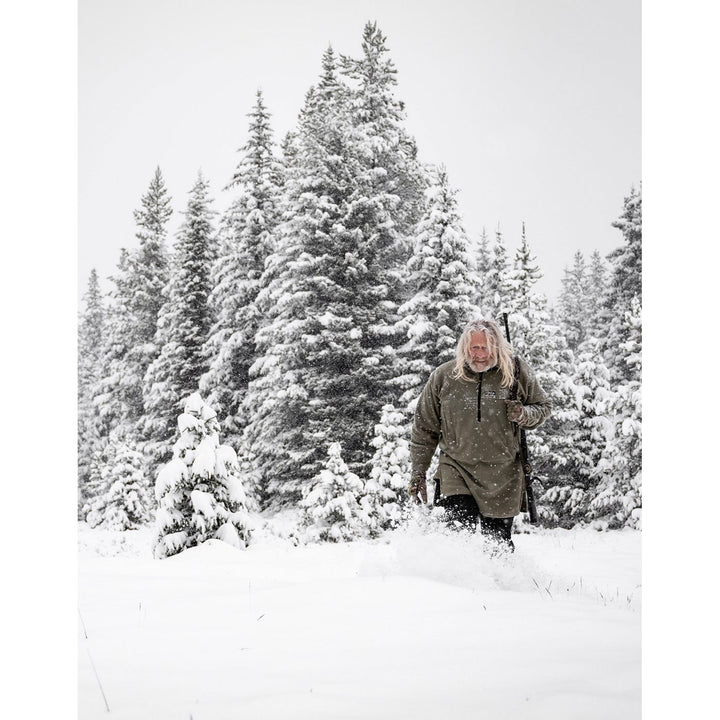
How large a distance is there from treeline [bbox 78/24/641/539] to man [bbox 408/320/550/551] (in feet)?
25.0

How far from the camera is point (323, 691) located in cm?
217

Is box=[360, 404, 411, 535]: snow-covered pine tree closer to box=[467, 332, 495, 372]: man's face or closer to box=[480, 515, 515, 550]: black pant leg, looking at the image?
box=[480, 515, 515, 550]: black pant leg

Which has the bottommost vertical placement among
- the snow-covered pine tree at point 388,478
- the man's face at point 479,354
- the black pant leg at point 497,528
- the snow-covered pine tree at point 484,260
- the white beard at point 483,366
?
the snow-covered pine tree at point 388,478

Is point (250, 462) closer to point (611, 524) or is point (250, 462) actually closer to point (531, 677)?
point (611, 524)

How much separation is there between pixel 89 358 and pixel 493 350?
36.0 meters

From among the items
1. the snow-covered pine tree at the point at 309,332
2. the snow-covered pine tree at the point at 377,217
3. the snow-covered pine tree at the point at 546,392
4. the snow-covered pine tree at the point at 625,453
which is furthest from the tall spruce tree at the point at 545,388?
the snow-covered pine tree at the point at 309,332

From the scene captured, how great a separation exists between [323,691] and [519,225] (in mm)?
13602

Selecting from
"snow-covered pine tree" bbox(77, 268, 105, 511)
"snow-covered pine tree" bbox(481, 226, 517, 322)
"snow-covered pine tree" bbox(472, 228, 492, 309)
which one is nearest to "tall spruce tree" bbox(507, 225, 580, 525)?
"snow-covered pine tree" bbox(481, 226, 517, 322)

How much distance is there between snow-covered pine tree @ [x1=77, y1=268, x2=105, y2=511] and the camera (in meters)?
28.7

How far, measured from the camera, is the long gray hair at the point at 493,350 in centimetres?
444

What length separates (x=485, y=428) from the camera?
4477mm

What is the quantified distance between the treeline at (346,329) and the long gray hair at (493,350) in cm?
792

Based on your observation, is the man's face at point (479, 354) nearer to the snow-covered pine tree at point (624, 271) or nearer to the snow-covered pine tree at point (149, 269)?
the snow-covered pine tree at point (624, 271)

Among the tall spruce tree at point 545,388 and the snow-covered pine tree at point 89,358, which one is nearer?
the tall spruce tree at point 545,388
